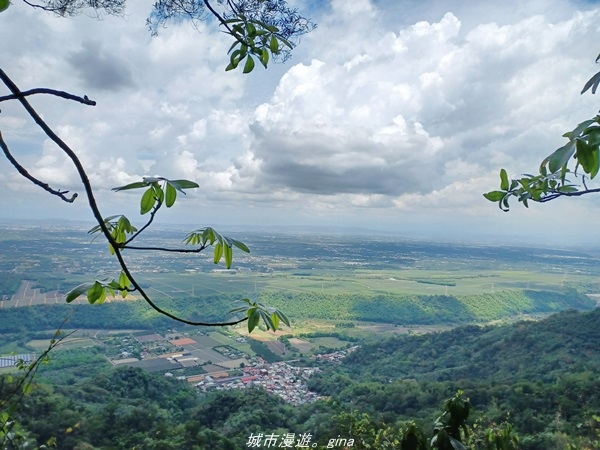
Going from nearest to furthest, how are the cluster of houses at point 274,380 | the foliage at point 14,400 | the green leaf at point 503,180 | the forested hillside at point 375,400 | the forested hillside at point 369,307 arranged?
the green leaf at point 503,180
the foliage at point 14,400
the forested hillside at point 375,400
the cluster of houses at point 274,380
the forested hillside at point 369,307

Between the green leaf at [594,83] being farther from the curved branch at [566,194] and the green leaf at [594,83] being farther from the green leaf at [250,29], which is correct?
the green leaf at [250,29]

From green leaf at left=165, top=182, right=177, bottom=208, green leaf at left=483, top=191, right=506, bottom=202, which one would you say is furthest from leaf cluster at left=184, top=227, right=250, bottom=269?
green leaf at left=483, top=191, right=506, bottom=202

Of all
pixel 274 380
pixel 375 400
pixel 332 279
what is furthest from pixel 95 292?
pixel 332 279

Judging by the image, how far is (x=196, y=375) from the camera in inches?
495

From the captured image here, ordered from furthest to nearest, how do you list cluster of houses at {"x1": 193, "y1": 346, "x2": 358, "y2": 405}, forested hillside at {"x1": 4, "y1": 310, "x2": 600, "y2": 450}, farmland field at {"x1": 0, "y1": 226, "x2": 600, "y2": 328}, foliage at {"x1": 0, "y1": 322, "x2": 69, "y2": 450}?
farmland field at {"x1": 0, "y1": 226, "x2": 600, "y2": 328} < cluster of houses at {"x1": 193, "y1": 346, "x2": 358, "y2": 405} < forested hillside at {"x1": 4, "y1": 310, "x2": 600, "y2": 450} < foliage at {"x1": 0, "y1": 322, "x2": 69, "y2": 450}

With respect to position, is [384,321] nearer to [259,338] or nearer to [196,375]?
[259,338]

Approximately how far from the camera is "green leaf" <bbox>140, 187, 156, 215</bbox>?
42 centimetres

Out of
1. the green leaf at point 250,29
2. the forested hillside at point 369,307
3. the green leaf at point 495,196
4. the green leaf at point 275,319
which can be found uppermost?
the green leaf at point 250,29

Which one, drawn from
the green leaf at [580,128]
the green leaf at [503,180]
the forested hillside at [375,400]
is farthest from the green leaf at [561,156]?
the forested hillside at [375,400]

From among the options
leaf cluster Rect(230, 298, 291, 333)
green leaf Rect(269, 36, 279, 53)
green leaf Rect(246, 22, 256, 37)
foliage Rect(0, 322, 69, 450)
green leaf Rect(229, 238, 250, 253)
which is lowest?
foliage Rect(0, 322, 69, 450)

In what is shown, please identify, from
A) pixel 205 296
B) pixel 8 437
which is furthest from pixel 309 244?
pixel 8 437

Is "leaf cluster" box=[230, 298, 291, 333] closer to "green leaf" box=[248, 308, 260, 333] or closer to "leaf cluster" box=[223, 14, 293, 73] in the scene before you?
"green leaf" box=[248, 308, 260, 333]

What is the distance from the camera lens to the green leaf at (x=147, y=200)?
1.39 feet

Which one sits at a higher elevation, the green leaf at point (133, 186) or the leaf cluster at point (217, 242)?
the green leaf at point (133, 186)
